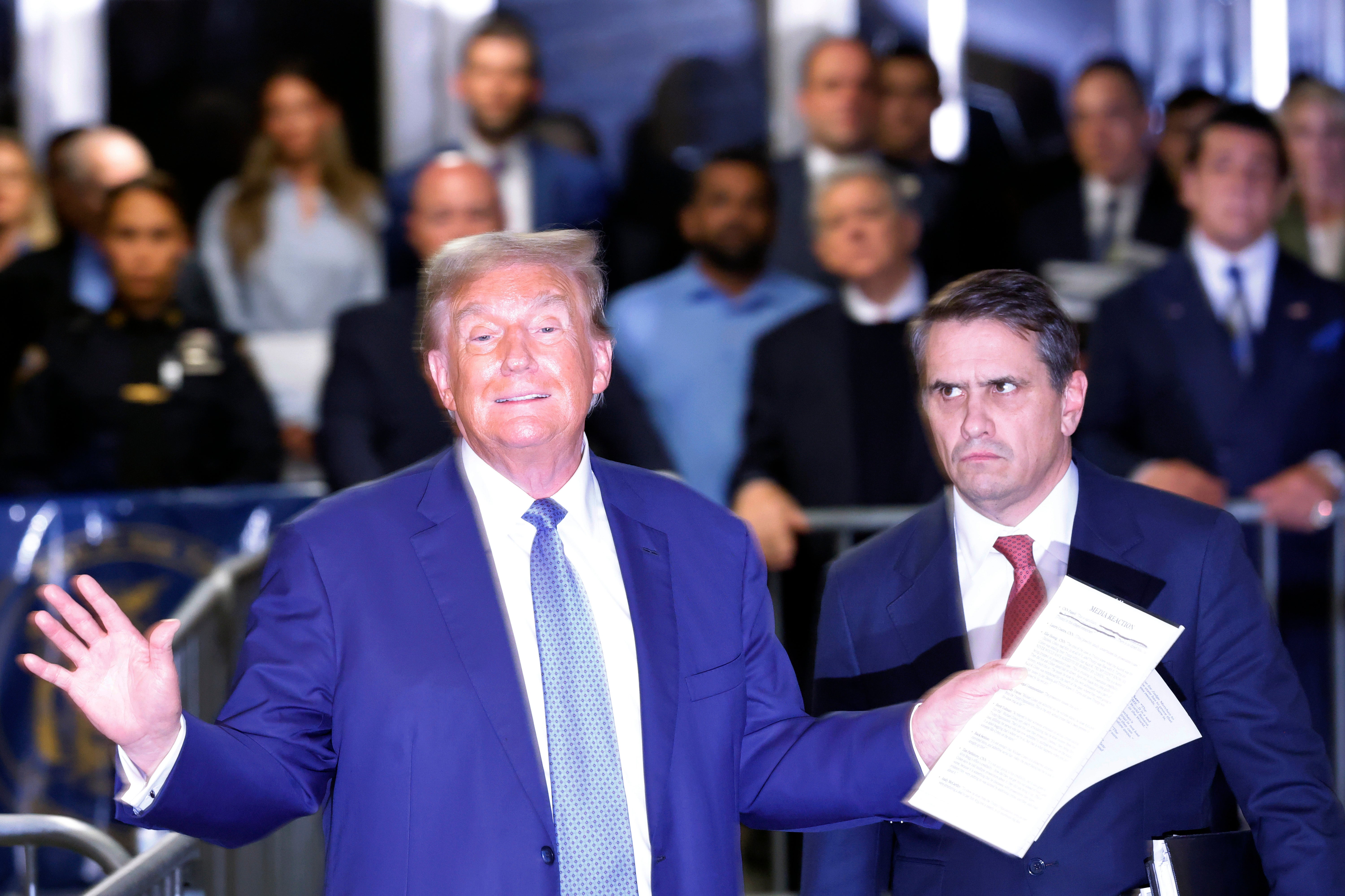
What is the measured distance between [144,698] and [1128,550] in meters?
1.48

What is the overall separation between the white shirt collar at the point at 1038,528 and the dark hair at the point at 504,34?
3.81 m

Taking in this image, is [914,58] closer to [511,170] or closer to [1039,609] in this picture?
[511,170]

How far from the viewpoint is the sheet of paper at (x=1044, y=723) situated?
207 cm

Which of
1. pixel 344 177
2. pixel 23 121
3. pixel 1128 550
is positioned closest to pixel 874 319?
pixel 344 177

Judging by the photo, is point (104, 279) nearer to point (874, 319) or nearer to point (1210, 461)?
point (874, 319)

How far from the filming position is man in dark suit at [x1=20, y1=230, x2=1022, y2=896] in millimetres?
1943

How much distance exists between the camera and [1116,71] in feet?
18.7

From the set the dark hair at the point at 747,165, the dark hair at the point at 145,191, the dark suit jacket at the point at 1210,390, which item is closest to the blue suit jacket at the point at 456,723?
the dark suit jacket at the point at 1210,390

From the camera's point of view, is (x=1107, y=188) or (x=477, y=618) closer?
(x=477, y=618)

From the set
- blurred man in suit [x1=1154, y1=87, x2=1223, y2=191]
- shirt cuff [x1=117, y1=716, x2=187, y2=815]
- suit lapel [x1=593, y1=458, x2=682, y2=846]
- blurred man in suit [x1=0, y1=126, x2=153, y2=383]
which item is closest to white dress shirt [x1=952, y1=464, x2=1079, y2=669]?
suit lapel [x1=593, y1=458, x2=682, y2=846]

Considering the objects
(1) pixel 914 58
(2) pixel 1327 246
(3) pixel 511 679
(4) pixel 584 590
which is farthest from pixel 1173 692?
(2) pixel 1327 246

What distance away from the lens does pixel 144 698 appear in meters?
1.83

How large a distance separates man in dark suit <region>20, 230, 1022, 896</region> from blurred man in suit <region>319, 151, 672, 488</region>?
8.88ft

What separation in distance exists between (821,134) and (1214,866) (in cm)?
388
